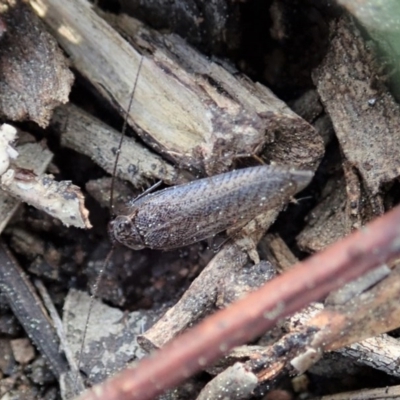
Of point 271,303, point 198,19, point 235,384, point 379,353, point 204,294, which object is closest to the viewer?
point 271,303

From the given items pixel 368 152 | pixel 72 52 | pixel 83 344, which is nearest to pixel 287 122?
pixel 368 152

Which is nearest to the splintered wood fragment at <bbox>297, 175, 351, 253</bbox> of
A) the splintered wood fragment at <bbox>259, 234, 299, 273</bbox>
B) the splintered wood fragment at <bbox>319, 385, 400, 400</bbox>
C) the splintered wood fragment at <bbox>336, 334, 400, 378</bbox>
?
the splintered wood fragment at <bbox>259, 234, 299, 273</bbox>

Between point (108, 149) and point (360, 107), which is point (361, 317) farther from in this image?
point (108, 149)

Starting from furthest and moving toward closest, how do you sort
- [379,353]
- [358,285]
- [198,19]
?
[198,19] → [379,353] → [358,285]

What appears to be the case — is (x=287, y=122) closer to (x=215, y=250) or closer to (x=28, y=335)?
(x=215, y=250)

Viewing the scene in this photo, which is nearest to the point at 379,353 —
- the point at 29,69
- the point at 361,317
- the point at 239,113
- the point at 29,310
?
the point at 361,317

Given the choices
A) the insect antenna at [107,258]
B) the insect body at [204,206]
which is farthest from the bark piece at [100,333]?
the insect body at [204,206]
